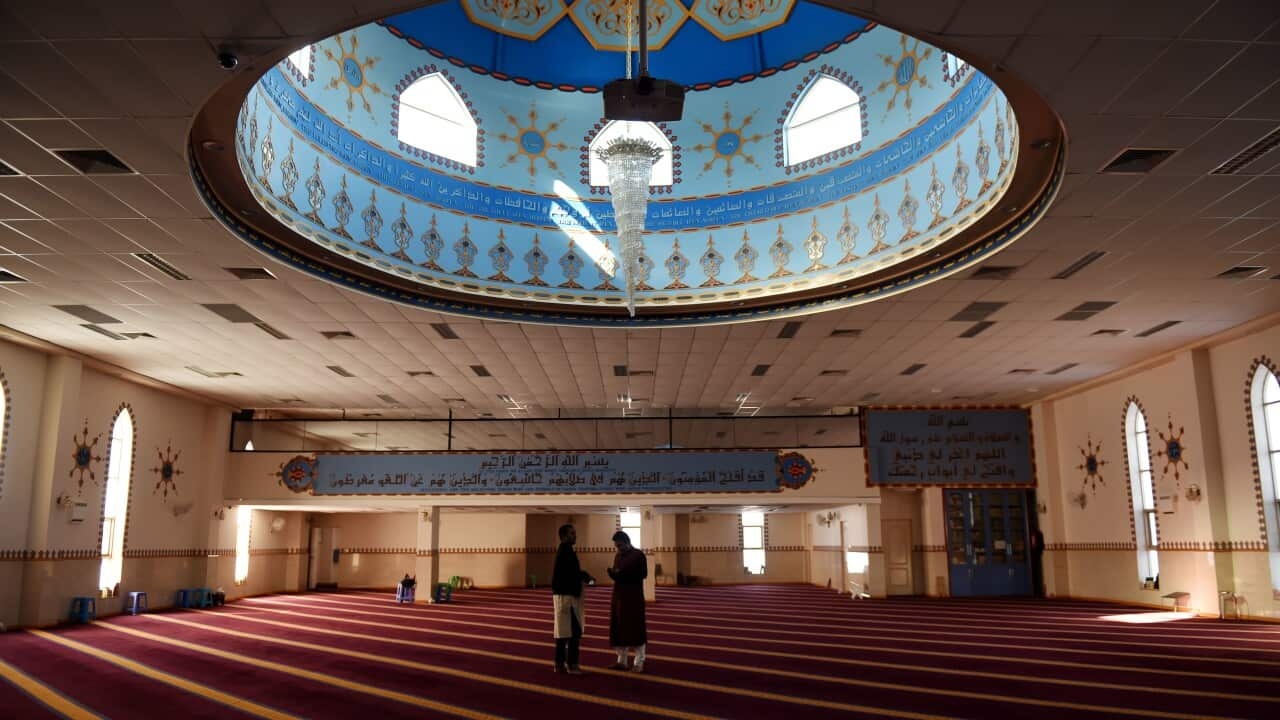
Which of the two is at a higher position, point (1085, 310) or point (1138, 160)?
point (1138, 160)

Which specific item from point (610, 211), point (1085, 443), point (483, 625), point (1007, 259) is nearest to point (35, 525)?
point (483, 625)

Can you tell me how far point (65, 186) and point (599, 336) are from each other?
5.71 m

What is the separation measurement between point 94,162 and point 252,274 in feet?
7.67

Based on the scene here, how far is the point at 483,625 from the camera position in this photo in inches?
446

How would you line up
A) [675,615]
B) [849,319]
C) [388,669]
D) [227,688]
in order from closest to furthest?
[227,688]
[388,669]
[849,319]
[675,615]

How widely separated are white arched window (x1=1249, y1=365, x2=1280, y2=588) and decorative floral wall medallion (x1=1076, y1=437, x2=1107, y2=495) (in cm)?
344

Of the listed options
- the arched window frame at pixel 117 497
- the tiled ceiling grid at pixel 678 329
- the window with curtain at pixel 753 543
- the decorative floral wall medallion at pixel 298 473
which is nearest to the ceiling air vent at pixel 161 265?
the tiled ceiling grid at pixel 678 329

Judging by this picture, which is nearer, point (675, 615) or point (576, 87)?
point (576, 87)

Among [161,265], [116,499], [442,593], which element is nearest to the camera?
[161,265]

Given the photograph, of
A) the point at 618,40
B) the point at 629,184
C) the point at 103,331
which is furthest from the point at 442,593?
the point at 618,40

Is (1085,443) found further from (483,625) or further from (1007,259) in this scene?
(483,625)

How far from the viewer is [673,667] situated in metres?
7.36

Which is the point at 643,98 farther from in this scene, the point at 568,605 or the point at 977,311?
the point at 977,311

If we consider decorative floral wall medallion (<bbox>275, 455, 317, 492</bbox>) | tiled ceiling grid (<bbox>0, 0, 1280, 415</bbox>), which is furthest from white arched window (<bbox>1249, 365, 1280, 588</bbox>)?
decorative floral wall medallion (<bbox>275, 455, 317, 492</bbox>)
